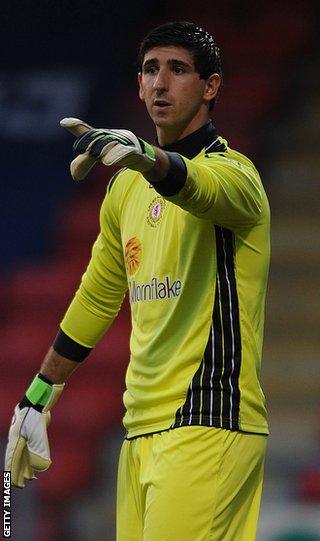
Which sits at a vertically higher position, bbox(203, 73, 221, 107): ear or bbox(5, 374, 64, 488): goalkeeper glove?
bbox(203, 73, 221, 107): ear

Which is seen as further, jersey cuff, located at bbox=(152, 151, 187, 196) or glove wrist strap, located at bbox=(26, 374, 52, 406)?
glove wrist strap, located at bbox=(26, 374, 52, 406)

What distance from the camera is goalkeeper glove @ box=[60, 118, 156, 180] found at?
241cm

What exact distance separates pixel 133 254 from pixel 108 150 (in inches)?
21.1

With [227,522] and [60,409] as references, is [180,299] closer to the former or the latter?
[227,522]

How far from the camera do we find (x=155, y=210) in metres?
2.86

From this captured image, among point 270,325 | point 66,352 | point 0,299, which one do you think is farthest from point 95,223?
point 66,352

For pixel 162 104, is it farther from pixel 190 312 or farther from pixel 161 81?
pixel 190 312

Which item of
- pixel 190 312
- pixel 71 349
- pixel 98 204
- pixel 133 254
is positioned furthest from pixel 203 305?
pixel 98 204

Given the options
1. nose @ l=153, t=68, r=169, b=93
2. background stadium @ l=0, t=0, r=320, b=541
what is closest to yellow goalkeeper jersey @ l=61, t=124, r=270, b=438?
nose @ l=153, t=68, r=169, b=93

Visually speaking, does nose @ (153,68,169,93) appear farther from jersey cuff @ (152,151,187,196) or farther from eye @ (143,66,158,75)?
jersey cuff @ (152,151,187,196)

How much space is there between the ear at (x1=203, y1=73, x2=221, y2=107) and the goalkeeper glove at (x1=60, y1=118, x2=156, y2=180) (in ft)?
1.44

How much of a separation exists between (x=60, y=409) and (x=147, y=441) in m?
2.90

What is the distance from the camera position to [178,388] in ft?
8.95

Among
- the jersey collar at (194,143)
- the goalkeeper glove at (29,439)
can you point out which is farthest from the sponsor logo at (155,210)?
the goalkeeper glove at (29,439)
